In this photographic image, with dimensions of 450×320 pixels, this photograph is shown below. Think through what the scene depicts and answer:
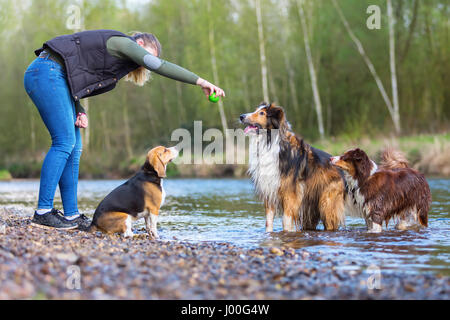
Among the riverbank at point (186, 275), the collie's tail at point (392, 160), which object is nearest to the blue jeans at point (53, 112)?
the riverbank at point (186, 275)

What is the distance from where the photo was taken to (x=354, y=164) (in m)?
6.00

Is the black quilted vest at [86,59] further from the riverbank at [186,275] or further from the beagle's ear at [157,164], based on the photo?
the riverbank at [186,275]

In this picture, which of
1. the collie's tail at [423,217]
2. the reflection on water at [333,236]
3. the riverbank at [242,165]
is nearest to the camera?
the reflection on water at [333,236]

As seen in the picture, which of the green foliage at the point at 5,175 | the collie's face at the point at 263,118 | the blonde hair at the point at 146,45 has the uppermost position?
the blonde hair at the point at 146,45

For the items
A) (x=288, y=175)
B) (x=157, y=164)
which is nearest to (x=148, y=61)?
(x=157, y=164)

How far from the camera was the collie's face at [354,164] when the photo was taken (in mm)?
5969

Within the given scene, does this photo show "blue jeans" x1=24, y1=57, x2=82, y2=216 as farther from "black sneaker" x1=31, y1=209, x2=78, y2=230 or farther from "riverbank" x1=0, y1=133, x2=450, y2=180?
"riverbank" x1=0, y1=133, x2=450, y2=180

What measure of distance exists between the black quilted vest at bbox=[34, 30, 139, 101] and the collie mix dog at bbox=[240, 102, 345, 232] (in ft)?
5.67

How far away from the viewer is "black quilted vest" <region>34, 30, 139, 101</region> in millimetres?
4992

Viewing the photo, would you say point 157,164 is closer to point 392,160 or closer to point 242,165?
point 392,160

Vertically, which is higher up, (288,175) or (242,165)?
(288,175)

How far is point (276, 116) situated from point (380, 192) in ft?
5.05

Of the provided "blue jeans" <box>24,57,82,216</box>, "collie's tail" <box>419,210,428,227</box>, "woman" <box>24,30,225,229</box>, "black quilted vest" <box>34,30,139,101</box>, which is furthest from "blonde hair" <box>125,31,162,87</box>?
"collie's tail" <box>419,210,428,227</box>

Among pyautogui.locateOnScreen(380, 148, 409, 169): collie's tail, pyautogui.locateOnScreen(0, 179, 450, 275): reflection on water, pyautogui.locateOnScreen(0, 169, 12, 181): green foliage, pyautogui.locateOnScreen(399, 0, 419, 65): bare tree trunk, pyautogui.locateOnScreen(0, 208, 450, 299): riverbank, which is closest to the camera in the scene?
pyautogui.locateOnScreen(0, 208, 450, 299): riverbank
